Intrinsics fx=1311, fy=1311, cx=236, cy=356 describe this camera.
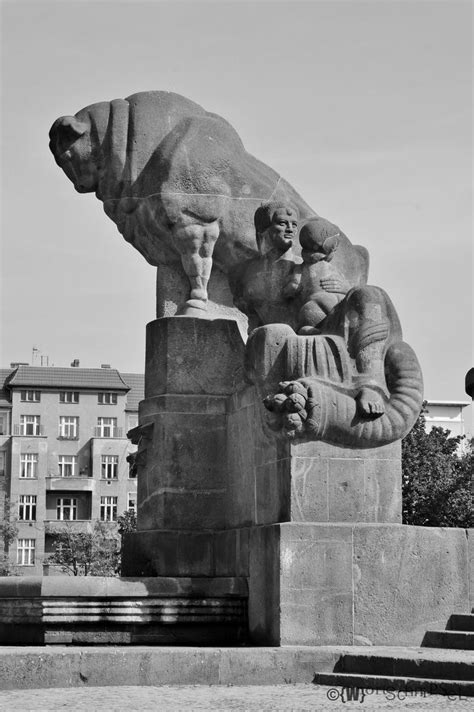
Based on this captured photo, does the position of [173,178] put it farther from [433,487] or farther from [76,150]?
[433,487]

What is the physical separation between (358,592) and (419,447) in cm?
2565

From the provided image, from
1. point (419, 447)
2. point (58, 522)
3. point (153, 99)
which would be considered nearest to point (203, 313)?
point (153, 99)

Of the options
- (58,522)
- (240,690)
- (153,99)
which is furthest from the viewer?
(58,522)

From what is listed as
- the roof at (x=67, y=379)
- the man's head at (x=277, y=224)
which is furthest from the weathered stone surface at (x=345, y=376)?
the roof at (x=67, y=379)

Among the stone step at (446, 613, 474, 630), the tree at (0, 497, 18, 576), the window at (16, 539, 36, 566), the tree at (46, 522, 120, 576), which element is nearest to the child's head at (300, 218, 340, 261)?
the stone step at (446, 613, 474, 630)

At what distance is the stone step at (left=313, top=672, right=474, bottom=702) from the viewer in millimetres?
8055

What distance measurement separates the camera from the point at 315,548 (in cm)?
976

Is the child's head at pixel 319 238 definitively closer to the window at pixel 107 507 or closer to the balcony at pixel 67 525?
the balcony at pixel 67 525

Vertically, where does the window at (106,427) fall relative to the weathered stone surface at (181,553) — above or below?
above

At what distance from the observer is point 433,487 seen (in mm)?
33375

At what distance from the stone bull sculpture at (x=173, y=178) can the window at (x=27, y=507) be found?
74.4m

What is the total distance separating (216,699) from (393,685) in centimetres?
114

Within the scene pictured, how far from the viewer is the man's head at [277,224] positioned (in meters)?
11.5

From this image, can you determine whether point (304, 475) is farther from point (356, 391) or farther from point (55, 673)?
point (55, 673)
